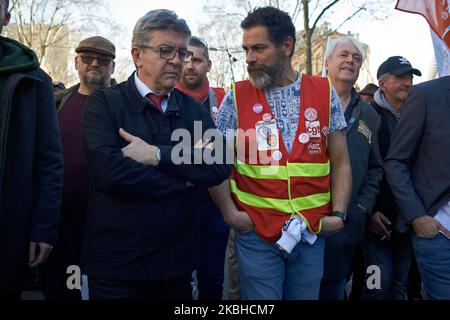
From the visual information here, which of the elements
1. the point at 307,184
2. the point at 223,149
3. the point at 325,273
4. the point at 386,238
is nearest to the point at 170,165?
the point at 223,149

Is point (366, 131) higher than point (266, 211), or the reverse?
point (366, 131)

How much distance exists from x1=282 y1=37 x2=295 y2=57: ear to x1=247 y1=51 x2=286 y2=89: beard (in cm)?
6

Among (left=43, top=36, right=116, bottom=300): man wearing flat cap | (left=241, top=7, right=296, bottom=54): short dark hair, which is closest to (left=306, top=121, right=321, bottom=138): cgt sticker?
(left=241, top=7, right=296, bottom=54): short dark hair

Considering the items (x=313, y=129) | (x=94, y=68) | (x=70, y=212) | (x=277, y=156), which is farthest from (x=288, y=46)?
(x=70, y=212)

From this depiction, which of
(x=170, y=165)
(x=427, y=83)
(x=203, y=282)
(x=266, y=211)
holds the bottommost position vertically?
(x=203, y=282)

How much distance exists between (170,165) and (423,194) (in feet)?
5.52

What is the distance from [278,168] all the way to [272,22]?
2.94 feet

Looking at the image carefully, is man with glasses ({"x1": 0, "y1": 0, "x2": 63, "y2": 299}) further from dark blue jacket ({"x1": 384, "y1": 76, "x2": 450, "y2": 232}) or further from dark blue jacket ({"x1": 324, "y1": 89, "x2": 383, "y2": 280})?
dark blue jacket ({"x1": 384, "y1": 76, "x2": 450, "y2": 232})

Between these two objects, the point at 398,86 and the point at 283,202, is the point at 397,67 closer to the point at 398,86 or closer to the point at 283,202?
the point at 398,86

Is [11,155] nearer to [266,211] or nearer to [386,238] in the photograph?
[266,211]

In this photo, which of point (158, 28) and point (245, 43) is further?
point (245, 43)

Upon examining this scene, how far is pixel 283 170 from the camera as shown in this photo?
9.30 feet

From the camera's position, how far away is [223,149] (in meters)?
2.67
